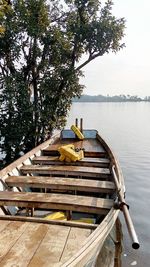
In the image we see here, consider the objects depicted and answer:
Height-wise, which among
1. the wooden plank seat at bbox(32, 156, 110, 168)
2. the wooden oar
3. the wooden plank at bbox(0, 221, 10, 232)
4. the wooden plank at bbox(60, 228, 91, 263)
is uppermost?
the wooden oar

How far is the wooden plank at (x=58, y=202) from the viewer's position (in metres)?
4.94

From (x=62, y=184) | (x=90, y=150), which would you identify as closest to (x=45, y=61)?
(x=90, y=150)

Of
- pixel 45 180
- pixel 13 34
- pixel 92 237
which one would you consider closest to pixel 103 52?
pixel 13 34

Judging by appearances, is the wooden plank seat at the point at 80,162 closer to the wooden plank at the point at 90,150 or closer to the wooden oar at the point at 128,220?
the wooden plank at the point at 90,150

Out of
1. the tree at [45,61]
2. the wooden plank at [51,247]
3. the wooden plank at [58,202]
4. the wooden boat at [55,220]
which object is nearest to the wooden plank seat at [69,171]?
the wooden boat at [55,220]

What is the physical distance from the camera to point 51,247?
12.2 feet

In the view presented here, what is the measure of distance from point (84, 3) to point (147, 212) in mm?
10964

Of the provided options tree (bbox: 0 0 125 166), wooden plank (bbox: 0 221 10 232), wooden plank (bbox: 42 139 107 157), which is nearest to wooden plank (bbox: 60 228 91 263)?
wooden plank (bbox: 0 221 10 232)

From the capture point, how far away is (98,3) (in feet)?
48.5

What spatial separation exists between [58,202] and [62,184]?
3.37 ft

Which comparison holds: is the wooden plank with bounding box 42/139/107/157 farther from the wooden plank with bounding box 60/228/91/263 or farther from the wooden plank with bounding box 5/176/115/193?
the wooden plank with bounding box 60/228/91/263

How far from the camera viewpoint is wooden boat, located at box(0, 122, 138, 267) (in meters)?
3.48

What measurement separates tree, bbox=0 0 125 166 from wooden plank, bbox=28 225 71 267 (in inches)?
387

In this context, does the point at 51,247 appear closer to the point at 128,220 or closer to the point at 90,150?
the point at 128,220
